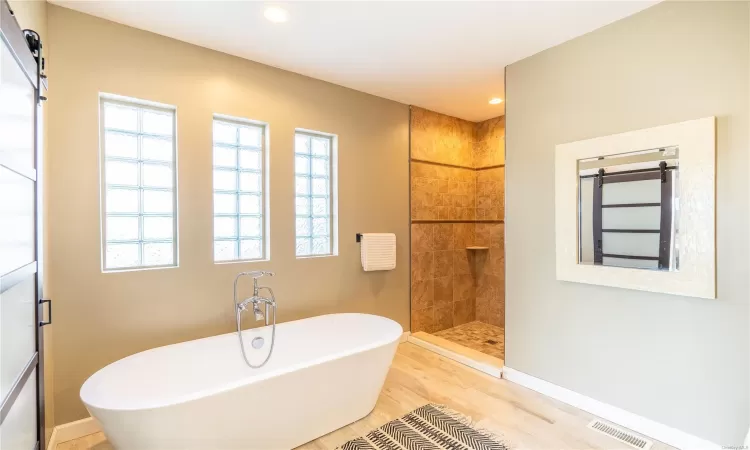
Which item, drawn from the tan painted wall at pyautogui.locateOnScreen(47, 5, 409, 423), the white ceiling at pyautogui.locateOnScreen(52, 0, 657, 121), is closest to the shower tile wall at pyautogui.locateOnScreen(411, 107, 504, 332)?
the tan painted wall at pyautogui.locateOnScreen(47, 5, 409, 423)

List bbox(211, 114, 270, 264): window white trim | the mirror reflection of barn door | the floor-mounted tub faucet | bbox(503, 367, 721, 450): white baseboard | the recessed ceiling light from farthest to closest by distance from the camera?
1. bbox(211, 114, 270, 264): window white trim
2. the floor-mounted tub faucet
3. the recessed ceiling light
4. bbox(503, 367, 721, 450): white baseboard
5. the mirror reflection of barn door

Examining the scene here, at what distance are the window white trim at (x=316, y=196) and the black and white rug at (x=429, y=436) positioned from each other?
61.0 inches

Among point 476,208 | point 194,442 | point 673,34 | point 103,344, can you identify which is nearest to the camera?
point 194,442

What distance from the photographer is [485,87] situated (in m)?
3.46

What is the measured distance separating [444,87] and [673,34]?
173 centimetres

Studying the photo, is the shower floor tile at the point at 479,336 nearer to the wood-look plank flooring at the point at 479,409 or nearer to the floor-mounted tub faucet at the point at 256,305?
the wood-look plank flooring at the point at 479,409

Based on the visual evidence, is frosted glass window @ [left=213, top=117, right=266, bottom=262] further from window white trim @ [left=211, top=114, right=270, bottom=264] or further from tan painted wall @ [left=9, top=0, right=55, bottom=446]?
tan painted wall @ [left=9, top=0, right=55, bottom=446]

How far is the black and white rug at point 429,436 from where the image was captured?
210 cm

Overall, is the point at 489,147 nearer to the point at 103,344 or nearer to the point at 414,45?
the point at 414,45

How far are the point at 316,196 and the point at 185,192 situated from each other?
1.15m

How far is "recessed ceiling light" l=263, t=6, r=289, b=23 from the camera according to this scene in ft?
7.14

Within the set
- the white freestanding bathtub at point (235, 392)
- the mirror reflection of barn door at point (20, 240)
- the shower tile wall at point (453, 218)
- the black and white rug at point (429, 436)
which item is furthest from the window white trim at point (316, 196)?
the mirror reflection of barn door at point (20, 240)

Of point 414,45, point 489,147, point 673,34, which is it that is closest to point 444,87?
point 414,45

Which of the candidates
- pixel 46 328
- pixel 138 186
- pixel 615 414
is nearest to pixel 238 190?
pixel 138 186
